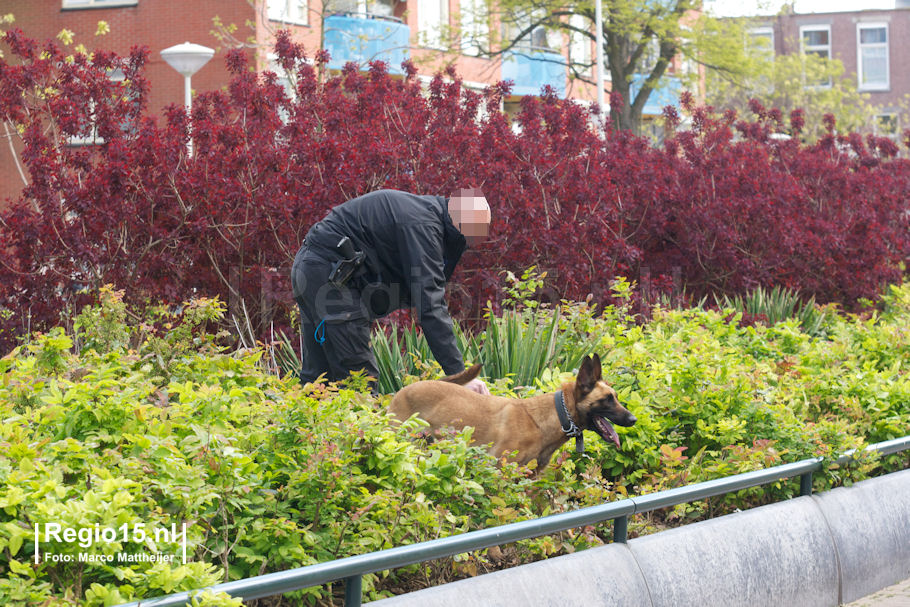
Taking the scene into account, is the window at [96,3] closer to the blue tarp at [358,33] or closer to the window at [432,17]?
the blue tarp at [358,33]

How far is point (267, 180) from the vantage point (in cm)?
904

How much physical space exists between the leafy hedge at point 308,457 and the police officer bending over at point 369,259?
397 millimetres

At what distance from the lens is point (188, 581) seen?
132 inches

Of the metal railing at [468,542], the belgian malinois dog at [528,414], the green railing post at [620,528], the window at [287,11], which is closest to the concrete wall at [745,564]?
the green railing post at [620,528]

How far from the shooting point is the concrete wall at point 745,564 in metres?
4.31

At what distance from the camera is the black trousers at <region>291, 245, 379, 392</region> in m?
5.99

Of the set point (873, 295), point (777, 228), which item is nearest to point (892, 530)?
point (777, 228)

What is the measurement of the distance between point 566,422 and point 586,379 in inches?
9.4

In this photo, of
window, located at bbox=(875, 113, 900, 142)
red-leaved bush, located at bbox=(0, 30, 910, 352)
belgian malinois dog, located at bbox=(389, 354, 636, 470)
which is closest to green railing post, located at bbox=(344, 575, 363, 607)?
belgian malinois dog, located at bbox=(389, 354, 636, 470)

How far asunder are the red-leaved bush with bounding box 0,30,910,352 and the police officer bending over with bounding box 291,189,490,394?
279cm

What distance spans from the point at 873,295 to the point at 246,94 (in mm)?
8193

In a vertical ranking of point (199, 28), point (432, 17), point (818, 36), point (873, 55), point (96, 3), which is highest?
point (818, 36)

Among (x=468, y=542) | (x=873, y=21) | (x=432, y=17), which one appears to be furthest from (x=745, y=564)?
(x=873, y=21)

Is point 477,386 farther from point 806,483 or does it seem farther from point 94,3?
point 94,3
